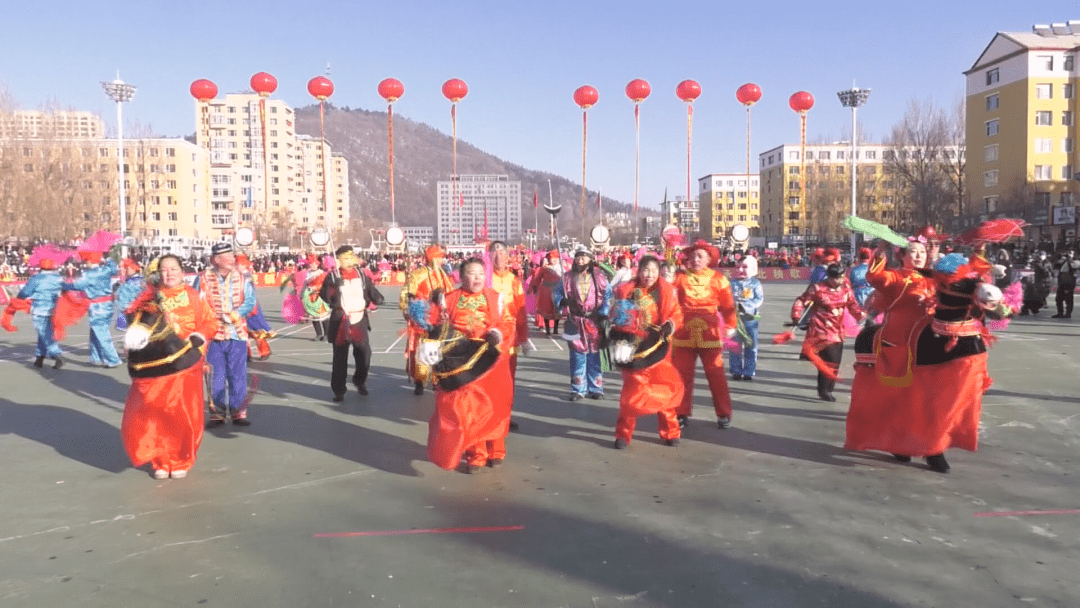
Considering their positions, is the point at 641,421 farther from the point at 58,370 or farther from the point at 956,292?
the point at 58,370

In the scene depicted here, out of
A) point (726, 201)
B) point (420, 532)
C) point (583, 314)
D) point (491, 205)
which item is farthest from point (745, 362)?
point (491, 205)

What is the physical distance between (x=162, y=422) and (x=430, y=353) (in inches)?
71.7

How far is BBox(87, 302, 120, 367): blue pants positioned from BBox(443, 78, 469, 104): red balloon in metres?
8.12

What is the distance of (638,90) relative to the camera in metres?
17.2

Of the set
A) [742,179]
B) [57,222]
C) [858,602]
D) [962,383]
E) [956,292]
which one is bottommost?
[858,602]

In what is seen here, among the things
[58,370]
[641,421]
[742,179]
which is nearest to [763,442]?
[641,421]

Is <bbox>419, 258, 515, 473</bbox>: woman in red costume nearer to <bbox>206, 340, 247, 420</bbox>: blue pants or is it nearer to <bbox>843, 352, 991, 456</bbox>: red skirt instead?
<bbox>206, 340, 247, 420</bbox>: blue pants

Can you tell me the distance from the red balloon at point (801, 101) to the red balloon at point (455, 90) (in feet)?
27.2

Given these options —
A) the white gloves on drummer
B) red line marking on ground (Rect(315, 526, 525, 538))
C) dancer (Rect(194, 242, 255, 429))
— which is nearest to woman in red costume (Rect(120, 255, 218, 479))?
dancer (Rect(194, 242, 255, 429))

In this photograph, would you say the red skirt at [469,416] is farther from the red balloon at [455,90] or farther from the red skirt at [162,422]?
the red balloon at [455,90]

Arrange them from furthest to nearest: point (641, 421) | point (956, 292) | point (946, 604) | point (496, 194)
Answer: point (496, 194)
point (641, 421)
point (956, 292)
point (946, 604)

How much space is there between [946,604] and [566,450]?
3040 millimetres

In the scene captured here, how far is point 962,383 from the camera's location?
16.4 feet

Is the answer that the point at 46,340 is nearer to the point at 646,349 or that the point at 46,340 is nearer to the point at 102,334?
the point at 102,334
